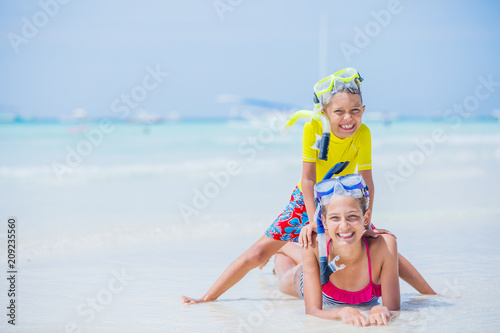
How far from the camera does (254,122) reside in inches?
1735

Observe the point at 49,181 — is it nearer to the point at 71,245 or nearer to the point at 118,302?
the point at 71,245

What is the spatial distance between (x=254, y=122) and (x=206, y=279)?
39531 millimetres

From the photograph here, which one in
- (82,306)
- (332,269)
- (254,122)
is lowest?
(82,306)

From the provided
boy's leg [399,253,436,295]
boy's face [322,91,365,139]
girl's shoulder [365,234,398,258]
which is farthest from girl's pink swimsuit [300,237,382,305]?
boy's face [322,91,365,139]

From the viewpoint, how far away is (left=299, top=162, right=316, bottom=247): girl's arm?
3.65 m

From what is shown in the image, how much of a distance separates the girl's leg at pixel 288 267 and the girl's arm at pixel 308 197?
0.64 metres

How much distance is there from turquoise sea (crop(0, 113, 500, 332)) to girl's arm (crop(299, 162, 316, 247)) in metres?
0.52

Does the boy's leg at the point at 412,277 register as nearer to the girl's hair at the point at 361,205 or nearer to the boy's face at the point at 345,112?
the girl's hair at the point at 361,205

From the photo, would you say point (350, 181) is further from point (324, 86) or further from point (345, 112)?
point (324, 86)

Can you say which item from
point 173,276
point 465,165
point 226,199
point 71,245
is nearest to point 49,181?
point 226,199

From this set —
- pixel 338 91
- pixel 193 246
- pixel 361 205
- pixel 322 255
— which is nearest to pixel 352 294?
pixel 322 255

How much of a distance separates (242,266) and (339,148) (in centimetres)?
113

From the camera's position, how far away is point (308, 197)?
12.6ft

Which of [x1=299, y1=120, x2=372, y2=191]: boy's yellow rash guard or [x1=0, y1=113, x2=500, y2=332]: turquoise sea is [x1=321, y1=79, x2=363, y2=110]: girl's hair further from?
[x1=0, y1=113, x2=500, y2=332]: turquoise sea
